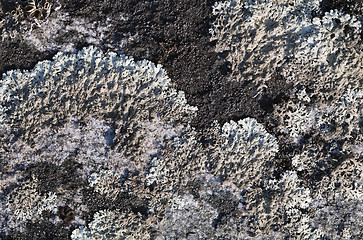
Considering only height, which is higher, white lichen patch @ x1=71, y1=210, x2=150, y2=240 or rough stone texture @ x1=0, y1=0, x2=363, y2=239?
rough stone texture @ x1=0, y1=0, x2=363, y2=239

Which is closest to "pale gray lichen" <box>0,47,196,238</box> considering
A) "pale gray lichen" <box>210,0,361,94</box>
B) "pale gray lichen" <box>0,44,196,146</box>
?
"pale gray lichen" <box>0,44,196,146</box>

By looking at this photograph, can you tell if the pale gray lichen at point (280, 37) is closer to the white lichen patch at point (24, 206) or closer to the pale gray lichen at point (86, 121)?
the pale gray lichen at point (86, 121)

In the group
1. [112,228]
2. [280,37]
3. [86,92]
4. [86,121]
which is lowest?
[112,228]

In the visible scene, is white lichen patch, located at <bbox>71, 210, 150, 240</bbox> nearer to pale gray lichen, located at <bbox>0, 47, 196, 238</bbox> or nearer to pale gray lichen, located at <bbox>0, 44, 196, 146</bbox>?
pale gray lichen, located at <bbox>0, 47, 196, 238</bbox>

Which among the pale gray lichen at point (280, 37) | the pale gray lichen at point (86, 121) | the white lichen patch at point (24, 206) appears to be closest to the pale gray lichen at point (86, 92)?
the pale gray lichen at point (86, 121)

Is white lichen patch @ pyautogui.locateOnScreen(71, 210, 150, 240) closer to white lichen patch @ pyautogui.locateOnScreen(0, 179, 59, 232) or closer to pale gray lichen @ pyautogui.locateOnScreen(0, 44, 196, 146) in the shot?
white lichen patch @ pyautogui.locateOnScreen(0, 179, 59, 232)

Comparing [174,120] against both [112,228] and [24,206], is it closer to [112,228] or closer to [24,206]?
[112,228]

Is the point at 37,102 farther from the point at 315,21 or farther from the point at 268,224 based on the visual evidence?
the point at 315,21

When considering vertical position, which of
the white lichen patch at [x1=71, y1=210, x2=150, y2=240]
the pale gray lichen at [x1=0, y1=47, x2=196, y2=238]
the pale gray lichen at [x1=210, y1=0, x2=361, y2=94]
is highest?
the pale gray lichen at [x1=210, y1=0, x2=361, y2=94]

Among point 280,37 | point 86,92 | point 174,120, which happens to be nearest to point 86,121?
point 86,92

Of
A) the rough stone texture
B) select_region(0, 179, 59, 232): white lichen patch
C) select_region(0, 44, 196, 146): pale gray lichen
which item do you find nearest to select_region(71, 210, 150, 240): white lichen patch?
the rough stone texture
